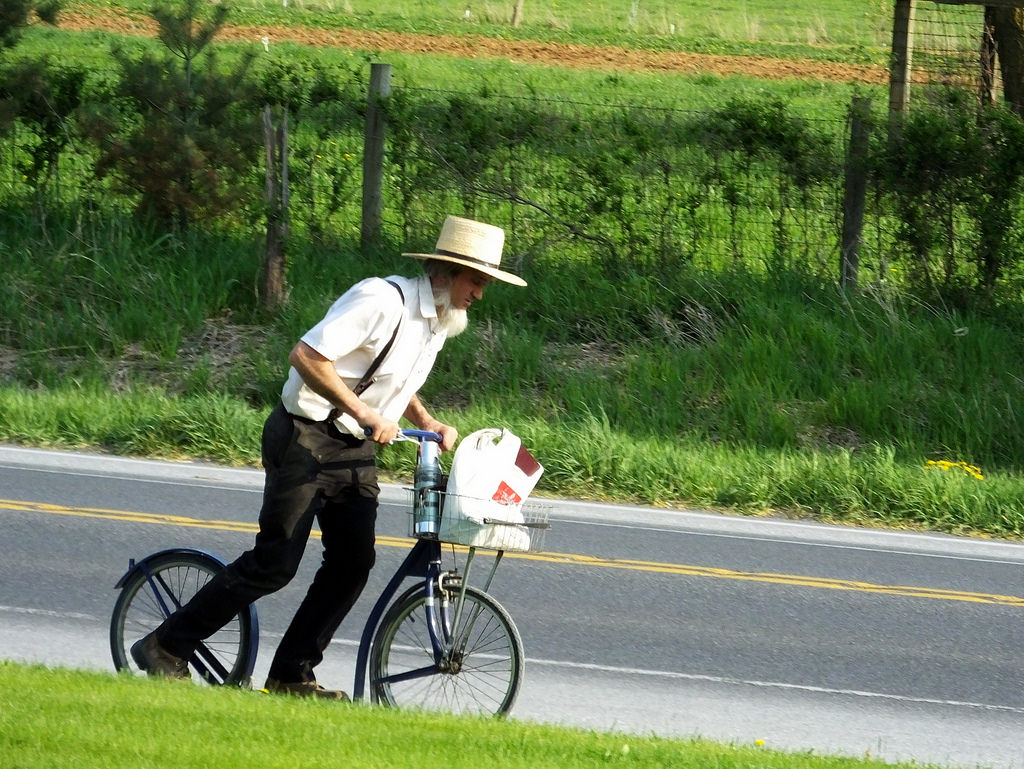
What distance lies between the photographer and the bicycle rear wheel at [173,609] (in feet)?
19.1

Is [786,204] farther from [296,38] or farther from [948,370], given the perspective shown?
[296,38]

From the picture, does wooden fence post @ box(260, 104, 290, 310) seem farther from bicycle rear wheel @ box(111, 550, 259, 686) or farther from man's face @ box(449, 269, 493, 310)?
man's face @ box(449, 269, 493, 310)

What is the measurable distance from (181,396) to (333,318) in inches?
274

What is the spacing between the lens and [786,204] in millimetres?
13516

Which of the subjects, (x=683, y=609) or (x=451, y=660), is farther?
(x=683, y=609)

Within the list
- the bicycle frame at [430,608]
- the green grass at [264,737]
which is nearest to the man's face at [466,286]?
the bicycle frame at [430,608]

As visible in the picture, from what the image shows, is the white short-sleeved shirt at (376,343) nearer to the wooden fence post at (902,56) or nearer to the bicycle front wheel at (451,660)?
the bicycle front wheel at (451,660)

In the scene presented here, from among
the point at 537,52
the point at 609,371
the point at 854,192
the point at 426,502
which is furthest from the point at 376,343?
the point at 537,52

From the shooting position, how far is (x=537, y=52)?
33.9 metres

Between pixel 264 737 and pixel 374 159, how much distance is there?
31.7ft

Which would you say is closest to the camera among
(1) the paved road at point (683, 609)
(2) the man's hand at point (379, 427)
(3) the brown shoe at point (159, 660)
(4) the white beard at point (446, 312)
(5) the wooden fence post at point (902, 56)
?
(2) the man's hand at point (379, 427)

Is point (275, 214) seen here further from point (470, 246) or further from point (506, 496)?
point (506, 496)

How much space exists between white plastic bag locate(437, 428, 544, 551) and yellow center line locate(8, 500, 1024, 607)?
11.2ft

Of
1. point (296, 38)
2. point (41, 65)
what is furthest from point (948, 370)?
point (296, 38)
